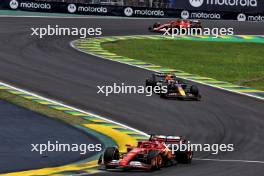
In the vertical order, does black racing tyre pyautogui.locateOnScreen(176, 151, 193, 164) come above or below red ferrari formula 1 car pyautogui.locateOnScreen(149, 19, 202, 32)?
below

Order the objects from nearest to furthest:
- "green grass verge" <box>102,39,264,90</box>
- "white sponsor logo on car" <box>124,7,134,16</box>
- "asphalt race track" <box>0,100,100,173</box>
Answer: "asphalt race track" <box>0,100,100,173</box> < "green grass verge" <box>102,39,264,90</box> < "white sponsor logo on car" <box>124,7,134,16</box>

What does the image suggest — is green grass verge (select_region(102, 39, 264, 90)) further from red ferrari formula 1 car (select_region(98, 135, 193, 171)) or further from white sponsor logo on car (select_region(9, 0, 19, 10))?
red ferrari formula 1 car (select_region(98, 135, 193, 171))

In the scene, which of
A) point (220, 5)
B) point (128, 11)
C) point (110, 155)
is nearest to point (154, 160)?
point (110, 155)

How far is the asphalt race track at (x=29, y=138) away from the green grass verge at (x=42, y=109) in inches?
24.1

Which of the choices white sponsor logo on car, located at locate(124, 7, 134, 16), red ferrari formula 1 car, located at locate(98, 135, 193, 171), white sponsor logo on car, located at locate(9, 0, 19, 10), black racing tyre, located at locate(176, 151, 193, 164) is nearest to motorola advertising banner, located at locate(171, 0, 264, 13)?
white sponsor logo on car, located at locate(124, 7, 134, 16)

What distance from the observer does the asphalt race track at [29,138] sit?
63.9 ft

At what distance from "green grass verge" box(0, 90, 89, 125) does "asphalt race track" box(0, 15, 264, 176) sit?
1.49m

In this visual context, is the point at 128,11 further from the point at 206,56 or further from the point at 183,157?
the point at 183,157

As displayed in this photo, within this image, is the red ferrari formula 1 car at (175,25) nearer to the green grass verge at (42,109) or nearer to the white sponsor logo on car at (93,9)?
the white sponsor logo on car at (93,9)

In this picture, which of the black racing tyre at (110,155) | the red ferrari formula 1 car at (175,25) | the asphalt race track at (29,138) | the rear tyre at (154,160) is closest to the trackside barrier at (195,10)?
the red ferrari formula 1 car at (175,25)

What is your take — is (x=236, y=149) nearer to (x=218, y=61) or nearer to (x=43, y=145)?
(x=43, y=145)

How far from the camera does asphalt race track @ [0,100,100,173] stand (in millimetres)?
19469

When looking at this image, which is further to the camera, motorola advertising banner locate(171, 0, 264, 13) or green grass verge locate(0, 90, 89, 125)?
motorola advertising banner locate(171, 0, 264, 13)

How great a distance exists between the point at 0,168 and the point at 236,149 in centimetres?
741
